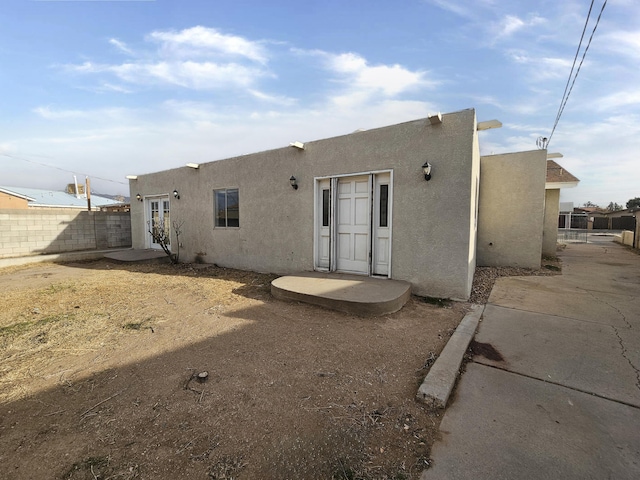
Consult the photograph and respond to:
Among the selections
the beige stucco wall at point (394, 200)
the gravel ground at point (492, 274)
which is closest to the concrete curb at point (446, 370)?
the beige stucco wall at point (394, 200)

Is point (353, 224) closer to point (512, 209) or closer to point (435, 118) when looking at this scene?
point (435, 118)

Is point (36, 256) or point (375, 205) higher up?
point (375, 205)

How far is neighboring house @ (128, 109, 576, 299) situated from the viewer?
4.85 meters

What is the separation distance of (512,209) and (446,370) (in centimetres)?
741

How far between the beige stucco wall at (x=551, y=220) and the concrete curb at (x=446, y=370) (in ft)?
32.5

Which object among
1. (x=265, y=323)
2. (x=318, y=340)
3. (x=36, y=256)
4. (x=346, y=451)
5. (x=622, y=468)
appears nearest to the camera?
(x=622, y=468)

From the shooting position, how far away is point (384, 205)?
5500 millimetres

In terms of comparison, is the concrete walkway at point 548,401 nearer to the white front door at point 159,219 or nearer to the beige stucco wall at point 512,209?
the beige stucco wall at point 512,209

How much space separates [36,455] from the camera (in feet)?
5.75

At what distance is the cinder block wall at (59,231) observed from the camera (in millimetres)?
9375

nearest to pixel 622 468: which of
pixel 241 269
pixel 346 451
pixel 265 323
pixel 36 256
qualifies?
pixel 346 451

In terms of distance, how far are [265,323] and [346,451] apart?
2419mm

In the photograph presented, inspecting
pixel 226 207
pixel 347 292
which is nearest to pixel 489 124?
pixel 347 292

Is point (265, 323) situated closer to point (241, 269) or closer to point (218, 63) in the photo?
point (241, 269)
